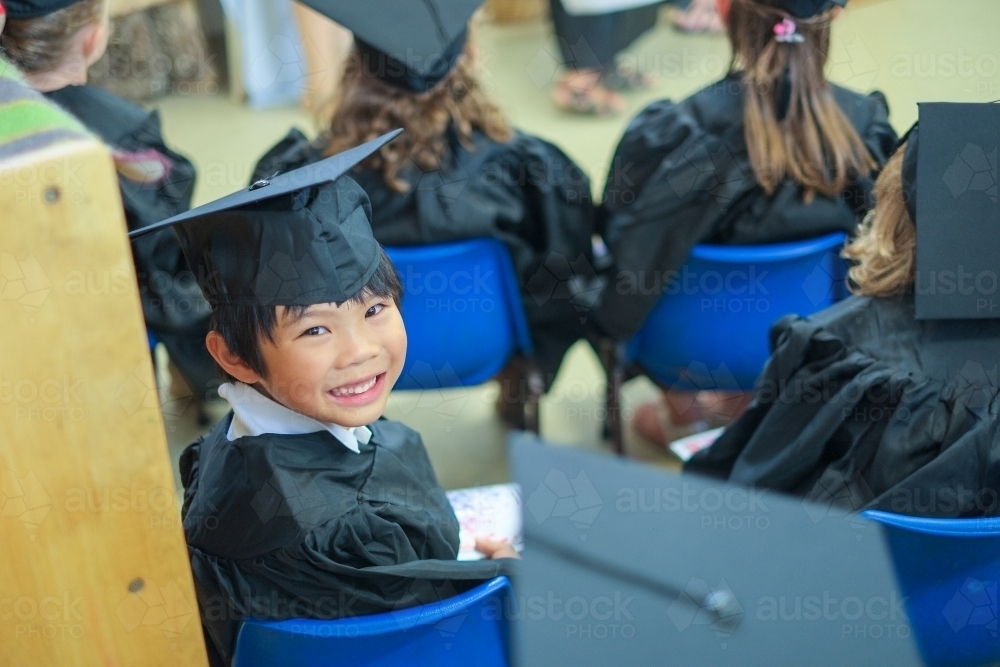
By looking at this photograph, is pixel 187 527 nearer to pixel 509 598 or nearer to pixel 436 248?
pixel 509 598

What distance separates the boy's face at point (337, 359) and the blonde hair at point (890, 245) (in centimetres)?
77

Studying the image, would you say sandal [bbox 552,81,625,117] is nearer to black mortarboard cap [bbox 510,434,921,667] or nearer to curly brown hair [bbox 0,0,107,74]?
curly brown hair [bbox 0,0,107,74]

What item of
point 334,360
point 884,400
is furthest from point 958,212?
point 334,360

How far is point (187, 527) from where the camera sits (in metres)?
1.33

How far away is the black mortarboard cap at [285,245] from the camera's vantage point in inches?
47.3

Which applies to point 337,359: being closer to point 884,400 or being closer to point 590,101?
point 884,400

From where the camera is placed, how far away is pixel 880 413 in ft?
4.97

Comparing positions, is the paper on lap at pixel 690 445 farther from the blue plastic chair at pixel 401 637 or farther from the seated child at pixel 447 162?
the blue plastic chair at pixel 401 637

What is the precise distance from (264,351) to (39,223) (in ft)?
1.55

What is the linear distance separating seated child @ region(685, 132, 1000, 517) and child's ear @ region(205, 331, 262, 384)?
0.83 metres

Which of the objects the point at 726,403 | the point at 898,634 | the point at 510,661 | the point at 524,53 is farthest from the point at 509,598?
the point at 524,53

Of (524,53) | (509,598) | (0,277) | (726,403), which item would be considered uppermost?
(524,53)

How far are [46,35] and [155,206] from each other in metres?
0.40

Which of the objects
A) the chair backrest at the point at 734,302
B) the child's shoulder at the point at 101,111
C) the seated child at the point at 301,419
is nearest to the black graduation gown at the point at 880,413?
the chair backrest at the point at 734,302
